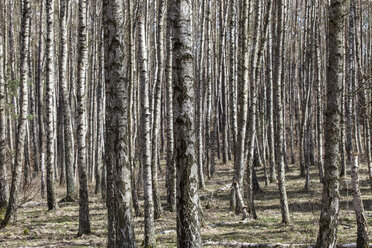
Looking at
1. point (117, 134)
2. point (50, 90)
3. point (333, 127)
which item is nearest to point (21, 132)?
point (50, 90)

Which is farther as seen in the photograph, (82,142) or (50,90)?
(50,90)

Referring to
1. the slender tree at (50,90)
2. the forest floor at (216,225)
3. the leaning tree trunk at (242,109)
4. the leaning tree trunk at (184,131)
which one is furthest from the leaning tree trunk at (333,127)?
the slender tree at (50,90)

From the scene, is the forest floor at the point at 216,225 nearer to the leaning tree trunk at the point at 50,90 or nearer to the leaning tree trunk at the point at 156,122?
the leaning tree trunk at the point at 156,122

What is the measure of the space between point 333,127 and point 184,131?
2.76 metres

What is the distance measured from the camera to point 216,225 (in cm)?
928

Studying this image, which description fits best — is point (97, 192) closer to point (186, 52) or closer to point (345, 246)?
point (345, 246)

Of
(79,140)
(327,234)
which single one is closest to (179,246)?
(327,234)

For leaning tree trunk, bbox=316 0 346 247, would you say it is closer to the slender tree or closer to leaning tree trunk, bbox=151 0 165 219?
leaning tree trunk, bbox=151 0 165 219

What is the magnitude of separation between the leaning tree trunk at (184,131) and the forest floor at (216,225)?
3413 mm

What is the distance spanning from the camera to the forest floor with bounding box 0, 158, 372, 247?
7.80 m

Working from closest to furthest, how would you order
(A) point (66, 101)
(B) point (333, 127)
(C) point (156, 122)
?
(B) point (333, 127), (C) point (156, 122), (A) point (66, 101)

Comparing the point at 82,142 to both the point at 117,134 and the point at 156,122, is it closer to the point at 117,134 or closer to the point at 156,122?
the point at 156,122

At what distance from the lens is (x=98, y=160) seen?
1675 centimetres

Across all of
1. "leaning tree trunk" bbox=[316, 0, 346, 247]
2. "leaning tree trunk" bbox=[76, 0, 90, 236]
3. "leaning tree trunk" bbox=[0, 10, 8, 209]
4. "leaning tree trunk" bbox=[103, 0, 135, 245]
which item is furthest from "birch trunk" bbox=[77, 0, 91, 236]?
"leaning tree trunk" bbox=[316, 0, 346, 247]
